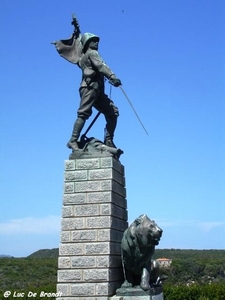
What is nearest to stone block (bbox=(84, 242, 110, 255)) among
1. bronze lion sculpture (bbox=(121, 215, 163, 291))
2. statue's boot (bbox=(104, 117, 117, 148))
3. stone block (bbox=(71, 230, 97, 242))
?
stone block (bbox=(71, 230, 97, 242))

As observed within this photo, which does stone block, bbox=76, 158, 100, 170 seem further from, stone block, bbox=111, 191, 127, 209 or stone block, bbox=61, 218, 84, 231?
stone block, bbox=61, 218, 84, 231

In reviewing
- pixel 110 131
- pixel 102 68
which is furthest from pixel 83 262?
pixel 102 68

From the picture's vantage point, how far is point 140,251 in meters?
8.27

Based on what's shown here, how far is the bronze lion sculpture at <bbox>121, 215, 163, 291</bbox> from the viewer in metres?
8.12

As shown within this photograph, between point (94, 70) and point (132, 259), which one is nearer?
point (132, 259)

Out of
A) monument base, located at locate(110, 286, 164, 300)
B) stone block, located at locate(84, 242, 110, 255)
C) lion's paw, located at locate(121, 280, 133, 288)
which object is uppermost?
stone block, located at locate(84, 242, 110, 255)

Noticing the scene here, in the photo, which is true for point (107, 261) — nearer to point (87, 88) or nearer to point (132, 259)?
point (132, 259)

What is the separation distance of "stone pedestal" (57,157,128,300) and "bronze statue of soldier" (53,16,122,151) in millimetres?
738

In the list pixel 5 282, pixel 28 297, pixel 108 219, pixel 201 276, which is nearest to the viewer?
pixel 108 219

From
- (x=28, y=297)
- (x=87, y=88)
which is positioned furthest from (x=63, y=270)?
(x=28, y=297)

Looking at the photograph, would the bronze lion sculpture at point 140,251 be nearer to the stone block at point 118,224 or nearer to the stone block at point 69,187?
the stone block at point 118,224

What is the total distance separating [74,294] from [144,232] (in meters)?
1.73

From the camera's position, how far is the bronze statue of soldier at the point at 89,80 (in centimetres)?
948

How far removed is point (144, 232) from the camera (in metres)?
8.12
